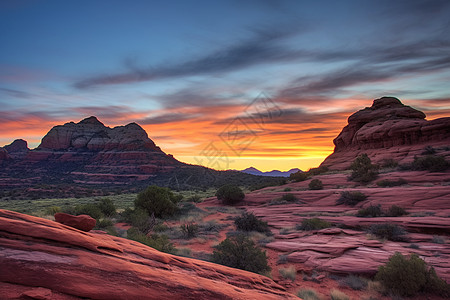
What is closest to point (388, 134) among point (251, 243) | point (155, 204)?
point (155, 204)

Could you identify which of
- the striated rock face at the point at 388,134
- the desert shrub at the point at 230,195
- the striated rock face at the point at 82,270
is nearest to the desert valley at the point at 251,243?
the striated rock face at the point at 82,270

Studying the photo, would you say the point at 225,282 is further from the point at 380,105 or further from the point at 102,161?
the point at 102,161

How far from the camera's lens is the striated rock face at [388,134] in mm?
41781

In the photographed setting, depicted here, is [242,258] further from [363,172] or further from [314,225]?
[363,172]

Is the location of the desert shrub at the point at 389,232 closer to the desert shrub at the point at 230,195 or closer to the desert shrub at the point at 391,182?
the desert shrub at the point at 391,182

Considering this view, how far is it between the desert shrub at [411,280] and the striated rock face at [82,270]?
5628 mm

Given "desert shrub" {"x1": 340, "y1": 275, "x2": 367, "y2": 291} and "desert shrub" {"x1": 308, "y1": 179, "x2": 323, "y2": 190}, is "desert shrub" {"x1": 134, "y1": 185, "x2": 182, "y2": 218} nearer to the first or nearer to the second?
"desert shrub" {"x1": 340, "y1": 275, "x2": 367, "y2": 291}

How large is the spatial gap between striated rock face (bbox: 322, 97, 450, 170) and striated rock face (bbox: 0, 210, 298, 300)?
43.3 metres

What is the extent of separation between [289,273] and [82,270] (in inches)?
308

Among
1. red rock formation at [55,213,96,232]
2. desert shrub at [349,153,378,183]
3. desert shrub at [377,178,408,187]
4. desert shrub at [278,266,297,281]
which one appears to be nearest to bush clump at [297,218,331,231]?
desert shrub at [278,266,297,281]

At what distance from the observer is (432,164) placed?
26.1 meters

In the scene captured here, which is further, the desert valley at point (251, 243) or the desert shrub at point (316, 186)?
the desert shrub at point (316, 186)

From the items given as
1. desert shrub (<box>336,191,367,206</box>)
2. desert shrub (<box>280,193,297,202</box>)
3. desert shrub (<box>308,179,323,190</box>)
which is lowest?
desert shrub (<box>280,193,297,202</box>)

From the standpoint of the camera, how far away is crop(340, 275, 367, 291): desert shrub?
25.0ft
